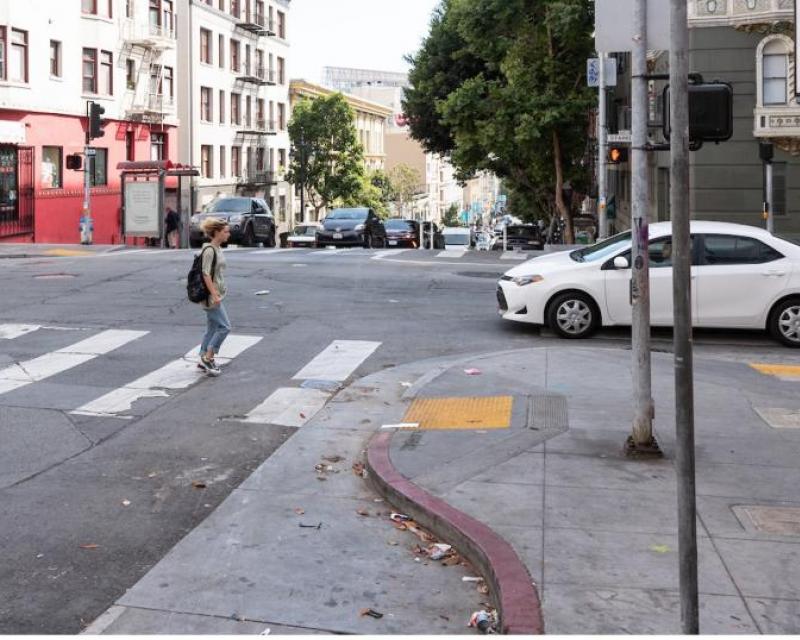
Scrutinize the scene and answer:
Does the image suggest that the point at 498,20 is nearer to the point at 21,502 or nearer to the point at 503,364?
the point at 503,364

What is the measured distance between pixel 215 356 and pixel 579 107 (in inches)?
1098

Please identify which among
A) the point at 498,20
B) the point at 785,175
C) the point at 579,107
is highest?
the point at 498,20

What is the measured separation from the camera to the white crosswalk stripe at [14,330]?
14.5 metres

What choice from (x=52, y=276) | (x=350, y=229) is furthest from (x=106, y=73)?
(x=52, y=276)

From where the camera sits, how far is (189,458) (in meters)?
8.69

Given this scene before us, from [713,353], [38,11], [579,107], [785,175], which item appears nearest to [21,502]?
[713,353]

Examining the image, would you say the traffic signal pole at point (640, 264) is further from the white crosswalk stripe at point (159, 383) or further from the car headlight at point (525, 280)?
the car headlight at point (525, 280)

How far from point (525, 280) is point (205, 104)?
166 feet

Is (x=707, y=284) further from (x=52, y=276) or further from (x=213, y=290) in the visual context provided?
(x=52, y=276)

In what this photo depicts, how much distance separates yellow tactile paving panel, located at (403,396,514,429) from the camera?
9.46 metres

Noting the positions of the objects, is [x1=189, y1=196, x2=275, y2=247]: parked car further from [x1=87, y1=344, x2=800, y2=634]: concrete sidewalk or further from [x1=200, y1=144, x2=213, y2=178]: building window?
[x1=200, y1=144, x2=213, y2=178]: building window

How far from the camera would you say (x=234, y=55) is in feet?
220

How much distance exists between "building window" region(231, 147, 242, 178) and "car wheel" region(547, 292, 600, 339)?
179ft

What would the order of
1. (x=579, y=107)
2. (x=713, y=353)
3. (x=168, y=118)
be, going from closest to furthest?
(x=713, y=353)
(x=579, y=107)
(x=168, y=118)
